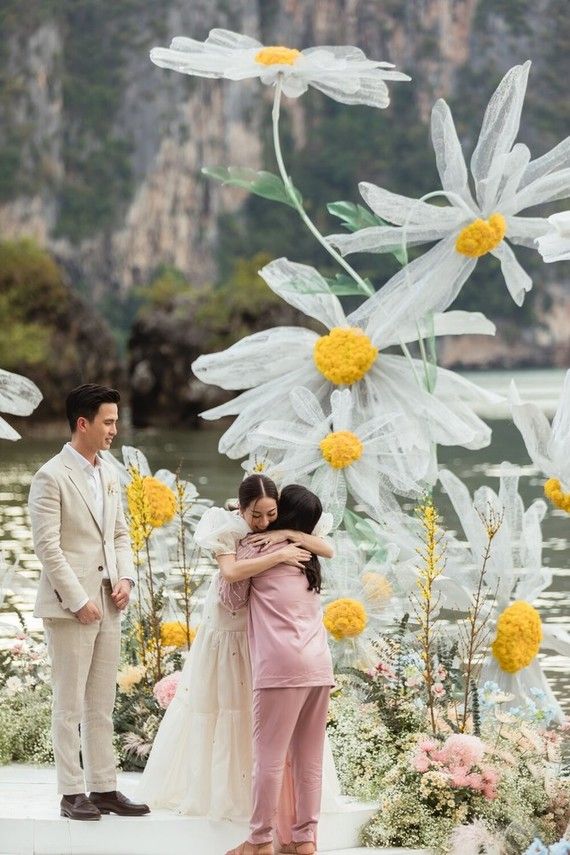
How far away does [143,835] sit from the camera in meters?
4.46

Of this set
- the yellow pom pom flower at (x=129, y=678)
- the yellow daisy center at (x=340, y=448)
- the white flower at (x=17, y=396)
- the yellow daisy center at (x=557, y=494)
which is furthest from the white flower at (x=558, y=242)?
the white flower at (x=17, y=396)

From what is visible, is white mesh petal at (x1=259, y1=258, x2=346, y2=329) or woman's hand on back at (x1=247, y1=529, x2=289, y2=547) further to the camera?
white mesh petal at (x1=259, y1=258, x2=346, y2=329)

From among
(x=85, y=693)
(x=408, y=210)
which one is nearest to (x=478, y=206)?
(x=408, y=210)

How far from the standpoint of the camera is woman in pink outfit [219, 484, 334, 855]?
4.14 metres

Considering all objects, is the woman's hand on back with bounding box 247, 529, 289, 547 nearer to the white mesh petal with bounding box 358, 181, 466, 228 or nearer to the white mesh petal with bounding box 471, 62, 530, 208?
the white mesh petal with bounding box 358, 181, 466, 228

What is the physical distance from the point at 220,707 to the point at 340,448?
1.41 meters

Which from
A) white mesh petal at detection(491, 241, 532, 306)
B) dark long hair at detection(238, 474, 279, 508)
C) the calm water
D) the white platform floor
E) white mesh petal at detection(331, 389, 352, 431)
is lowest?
the white platform floor

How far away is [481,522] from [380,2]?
72.3 metres

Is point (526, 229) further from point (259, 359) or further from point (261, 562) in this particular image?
point (261, 562)

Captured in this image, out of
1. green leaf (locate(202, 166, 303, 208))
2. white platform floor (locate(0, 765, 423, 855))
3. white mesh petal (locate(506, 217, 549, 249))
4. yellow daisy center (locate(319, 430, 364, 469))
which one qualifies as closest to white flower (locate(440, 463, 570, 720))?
yellow daisy center (locate(319, 430, 364, 469))

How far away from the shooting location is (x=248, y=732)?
4395 millimetres

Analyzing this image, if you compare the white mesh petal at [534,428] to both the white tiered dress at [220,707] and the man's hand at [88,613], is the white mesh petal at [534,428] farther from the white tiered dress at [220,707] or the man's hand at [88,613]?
the man's hand at [88,613]

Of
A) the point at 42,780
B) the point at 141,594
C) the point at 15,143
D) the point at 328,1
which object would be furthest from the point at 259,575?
the point at 328,1

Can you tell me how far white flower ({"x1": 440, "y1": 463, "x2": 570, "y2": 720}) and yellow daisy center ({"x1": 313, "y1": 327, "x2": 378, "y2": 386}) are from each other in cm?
45
